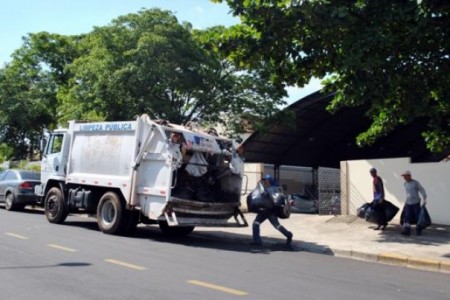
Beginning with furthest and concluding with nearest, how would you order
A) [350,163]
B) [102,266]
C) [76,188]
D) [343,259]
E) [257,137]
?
[257,137] < [350,163] < [76,188] < [343,259] < [102,266]

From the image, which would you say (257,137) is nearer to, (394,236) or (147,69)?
(147,69)

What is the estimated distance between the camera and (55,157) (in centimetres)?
1560

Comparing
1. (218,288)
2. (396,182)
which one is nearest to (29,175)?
(396,182)

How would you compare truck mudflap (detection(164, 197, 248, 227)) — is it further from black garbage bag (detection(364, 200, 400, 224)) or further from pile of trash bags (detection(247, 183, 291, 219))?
black garbage bag (detection(364, 200, 400, 224))

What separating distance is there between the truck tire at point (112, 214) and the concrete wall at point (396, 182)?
7.58 m

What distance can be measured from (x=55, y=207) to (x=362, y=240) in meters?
8.49

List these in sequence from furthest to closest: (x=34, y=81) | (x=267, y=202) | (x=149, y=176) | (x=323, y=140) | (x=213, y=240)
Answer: (x=34, y=81) → (x=323, y=140) → (x=213, y=240) → (x=149, y=176) → (x=267, y=202)

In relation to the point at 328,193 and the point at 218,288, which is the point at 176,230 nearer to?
the point at 218,288

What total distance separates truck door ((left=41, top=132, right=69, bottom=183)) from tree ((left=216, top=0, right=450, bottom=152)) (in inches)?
246

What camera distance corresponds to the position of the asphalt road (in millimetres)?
7113

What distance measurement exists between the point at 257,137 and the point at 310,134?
5.95 meters

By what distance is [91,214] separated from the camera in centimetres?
1504

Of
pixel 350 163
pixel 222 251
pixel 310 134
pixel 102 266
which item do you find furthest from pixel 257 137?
pixel 102 266

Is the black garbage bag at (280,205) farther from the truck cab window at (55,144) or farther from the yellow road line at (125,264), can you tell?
the truck cab window at (55,144)
